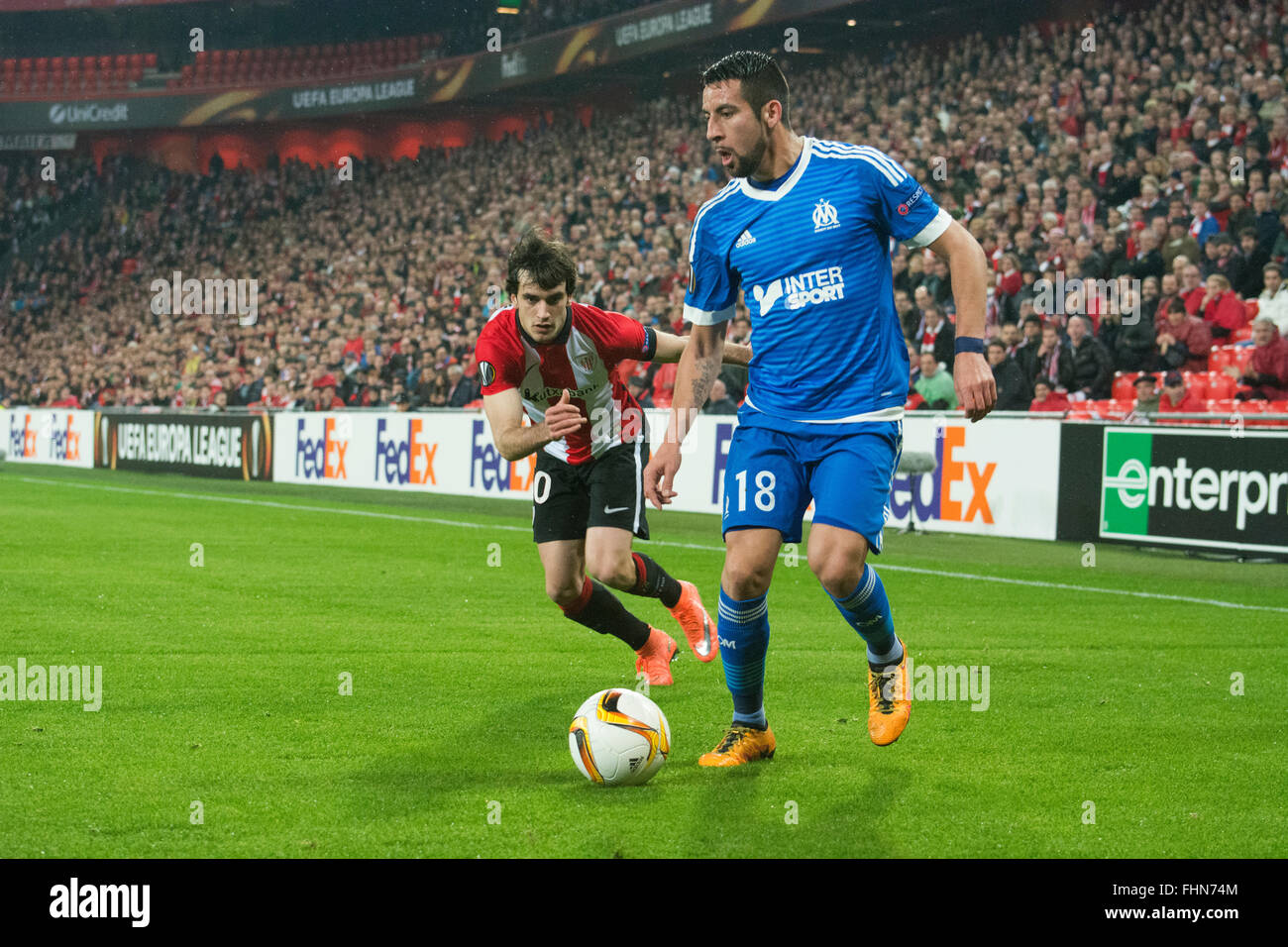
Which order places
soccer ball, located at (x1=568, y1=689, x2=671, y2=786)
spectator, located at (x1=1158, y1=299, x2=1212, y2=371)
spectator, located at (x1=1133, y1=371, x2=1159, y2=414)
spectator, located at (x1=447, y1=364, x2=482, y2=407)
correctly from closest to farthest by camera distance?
soccer ball, located at (x1=568, y1=689, x2=671, y2=786), spectator, located at (x1=1133, y1=371, x2=1159, y2=414), spectator, located at (x1=1158, y1=299, x2=1212, y2=371), spectator, located at (x1=447, y1=364, x2=482, y2=407)

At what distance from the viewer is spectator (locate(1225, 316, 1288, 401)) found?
1373cm

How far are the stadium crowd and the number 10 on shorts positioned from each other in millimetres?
9989

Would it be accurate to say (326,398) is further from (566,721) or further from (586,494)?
(566,721)

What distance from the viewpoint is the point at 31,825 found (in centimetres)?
435

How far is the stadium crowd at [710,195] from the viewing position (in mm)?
15516

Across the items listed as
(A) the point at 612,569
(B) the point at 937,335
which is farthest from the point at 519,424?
(B) the point at 937,335

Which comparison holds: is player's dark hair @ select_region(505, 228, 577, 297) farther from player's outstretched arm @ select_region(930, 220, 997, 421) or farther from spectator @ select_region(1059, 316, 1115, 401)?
spectator @ select_region(1059, 316, 1115, 401)

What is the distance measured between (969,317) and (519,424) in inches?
79.6

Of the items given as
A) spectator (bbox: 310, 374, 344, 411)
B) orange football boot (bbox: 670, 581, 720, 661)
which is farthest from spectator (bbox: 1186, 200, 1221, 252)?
spectator (bbox: 310, 374, 344, 411)

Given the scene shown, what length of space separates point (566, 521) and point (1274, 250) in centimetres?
1098

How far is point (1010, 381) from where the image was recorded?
610 inches

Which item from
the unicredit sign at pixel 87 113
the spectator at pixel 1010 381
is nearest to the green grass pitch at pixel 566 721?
the spectator at pixel 1010 381

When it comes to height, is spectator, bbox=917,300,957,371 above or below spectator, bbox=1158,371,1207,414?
above

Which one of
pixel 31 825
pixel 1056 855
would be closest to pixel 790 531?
pixel 1056 855
